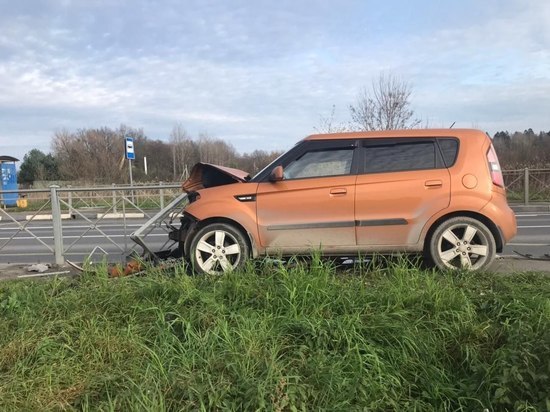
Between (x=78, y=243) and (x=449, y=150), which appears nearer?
(x=449, y=150)

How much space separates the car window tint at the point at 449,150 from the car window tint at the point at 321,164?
1070 mm

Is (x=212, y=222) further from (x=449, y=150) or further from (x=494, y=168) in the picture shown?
(x=494, y=168)

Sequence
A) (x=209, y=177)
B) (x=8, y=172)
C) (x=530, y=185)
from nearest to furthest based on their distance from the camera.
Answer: (x=209, y=177), (x=530, y=185), (x=8, y=172)

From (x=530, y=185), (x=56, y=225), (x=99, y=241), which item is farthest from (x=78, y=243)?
(x=530, y=185)

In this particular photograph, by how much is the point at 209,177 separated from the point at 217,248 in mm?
1116

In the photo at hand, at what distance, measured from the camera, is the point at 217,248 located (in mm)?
5562

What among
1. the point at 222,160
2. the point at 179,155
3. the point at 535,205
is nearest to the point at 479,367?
the point at 535,205

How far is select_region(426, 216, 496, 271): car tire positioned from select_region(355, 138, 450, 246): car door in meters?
0.22

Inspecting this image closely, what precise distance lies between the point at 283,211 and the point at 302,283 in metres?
1.50

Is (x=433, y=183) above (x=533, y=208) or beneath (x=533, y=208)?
above

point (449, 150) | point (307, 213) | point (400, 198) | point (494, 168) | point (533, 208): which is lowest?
point (533, 208)

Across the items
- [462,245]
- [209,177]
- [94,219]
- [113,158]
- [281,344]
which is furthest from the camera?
[113,158]

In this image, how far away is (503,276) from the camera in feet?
16.4

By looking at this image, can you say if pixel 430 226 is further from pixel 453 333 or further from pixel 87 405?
pixel 87 405
